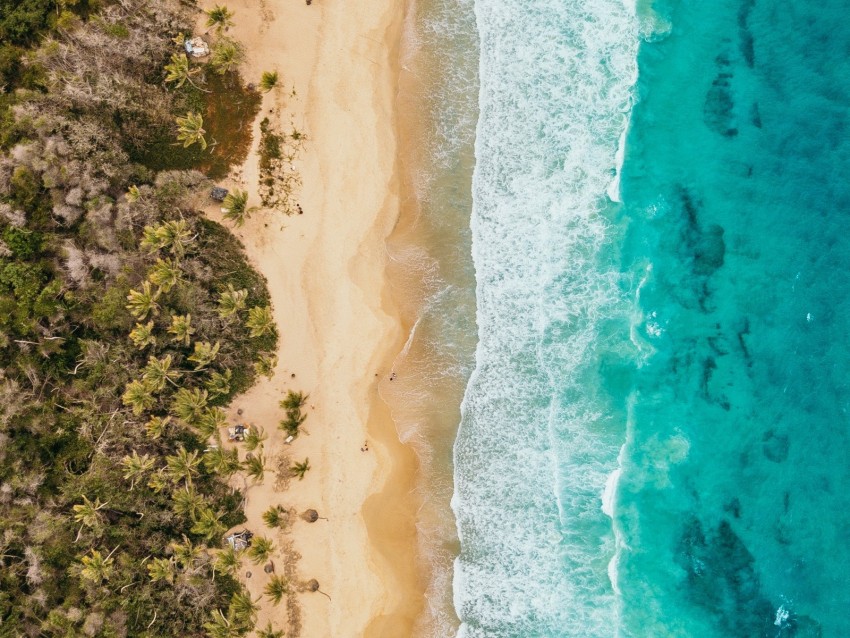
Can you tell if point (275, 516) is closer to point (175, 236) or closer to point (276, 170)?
point (175, 236)

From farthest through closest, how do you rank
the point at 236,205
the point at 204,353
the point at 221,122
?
the point at 221,122
the point at 236,205
the point at 204,353

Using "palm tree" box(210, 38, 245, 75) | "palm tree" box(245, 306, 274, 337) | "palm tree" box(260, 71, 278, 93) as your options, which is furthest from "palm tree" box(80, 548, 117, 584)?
"palm tree" box(210, 38, 245, 75)

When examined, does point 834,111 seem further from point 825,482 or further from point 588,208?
point 825,482

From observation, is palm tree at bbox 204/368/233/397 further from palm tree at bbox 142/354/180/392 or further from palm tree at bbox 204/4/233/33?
palm tree at bbox 204/4/233/33

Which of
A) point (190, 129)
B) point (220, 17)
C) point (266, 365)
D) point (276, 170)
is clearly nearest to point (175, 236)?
point (190, 129)

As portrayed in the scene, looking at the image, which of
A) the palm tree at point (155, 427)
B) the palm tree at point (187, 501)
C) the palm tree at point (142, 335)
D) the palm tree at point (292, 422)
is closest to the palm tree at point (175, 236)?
the palm tree at point (142, 335)

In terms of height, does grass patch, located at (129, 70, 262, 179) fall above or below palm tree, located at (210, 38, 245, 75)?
below
